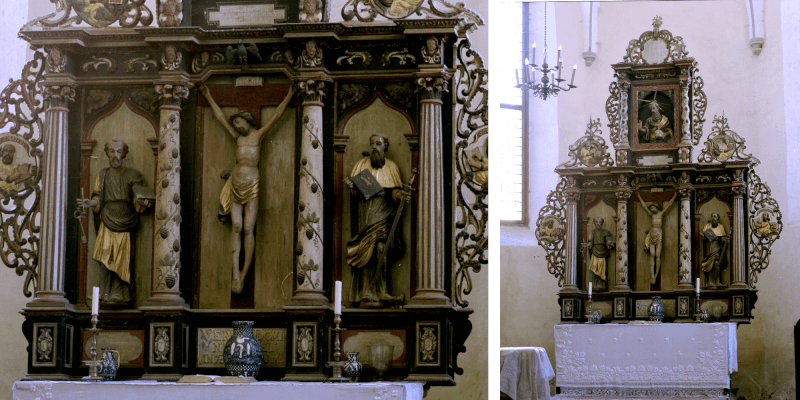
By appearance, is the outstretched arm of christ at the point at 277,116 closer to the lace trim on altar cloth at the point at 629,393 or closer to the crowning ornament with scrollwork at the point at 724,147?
the lace trim on altar cloth at the point at 629,393

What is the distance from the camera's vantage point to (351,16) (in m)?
9.32

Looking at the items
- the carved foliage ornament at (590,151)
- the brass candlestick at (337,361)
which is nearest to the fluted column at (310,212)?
the brass candlestick at (337,361)

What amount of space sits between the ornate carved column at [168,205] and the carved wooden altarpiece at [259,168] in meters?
0.01

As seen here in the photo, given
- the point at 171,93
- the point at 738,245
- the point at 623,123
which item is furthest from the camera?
the point at 623,123

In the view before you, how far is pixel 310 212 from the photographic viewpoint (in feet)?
29.2

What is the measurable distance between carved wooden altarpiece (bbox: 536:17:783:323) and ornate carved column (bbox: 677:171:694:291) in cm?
1

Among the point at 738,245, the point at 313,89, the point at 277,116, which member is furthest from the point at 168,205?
the point at 738,245

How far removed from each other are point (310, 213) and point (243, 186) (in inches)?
25.1

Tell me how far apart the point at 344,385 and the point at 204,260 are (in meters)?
2.01

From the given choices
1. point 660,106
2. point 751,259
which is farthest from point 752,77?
point 751,259

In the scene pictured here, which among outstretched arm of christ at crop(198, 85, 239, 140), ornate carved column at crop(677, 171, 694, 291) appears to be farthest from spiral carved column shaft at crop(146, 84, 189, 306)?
ornate carved column at crop(677, 171, 694, 291)

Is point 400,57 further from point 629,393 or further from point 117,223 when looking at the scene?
point 629,393

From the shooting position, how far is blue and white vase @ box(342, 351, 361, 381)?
8.58 meters

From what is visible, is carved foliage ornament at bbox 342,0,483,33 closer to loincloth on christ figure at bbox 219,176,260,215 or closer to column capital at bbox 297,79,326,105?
column capital at bbox 297,79,326,105
